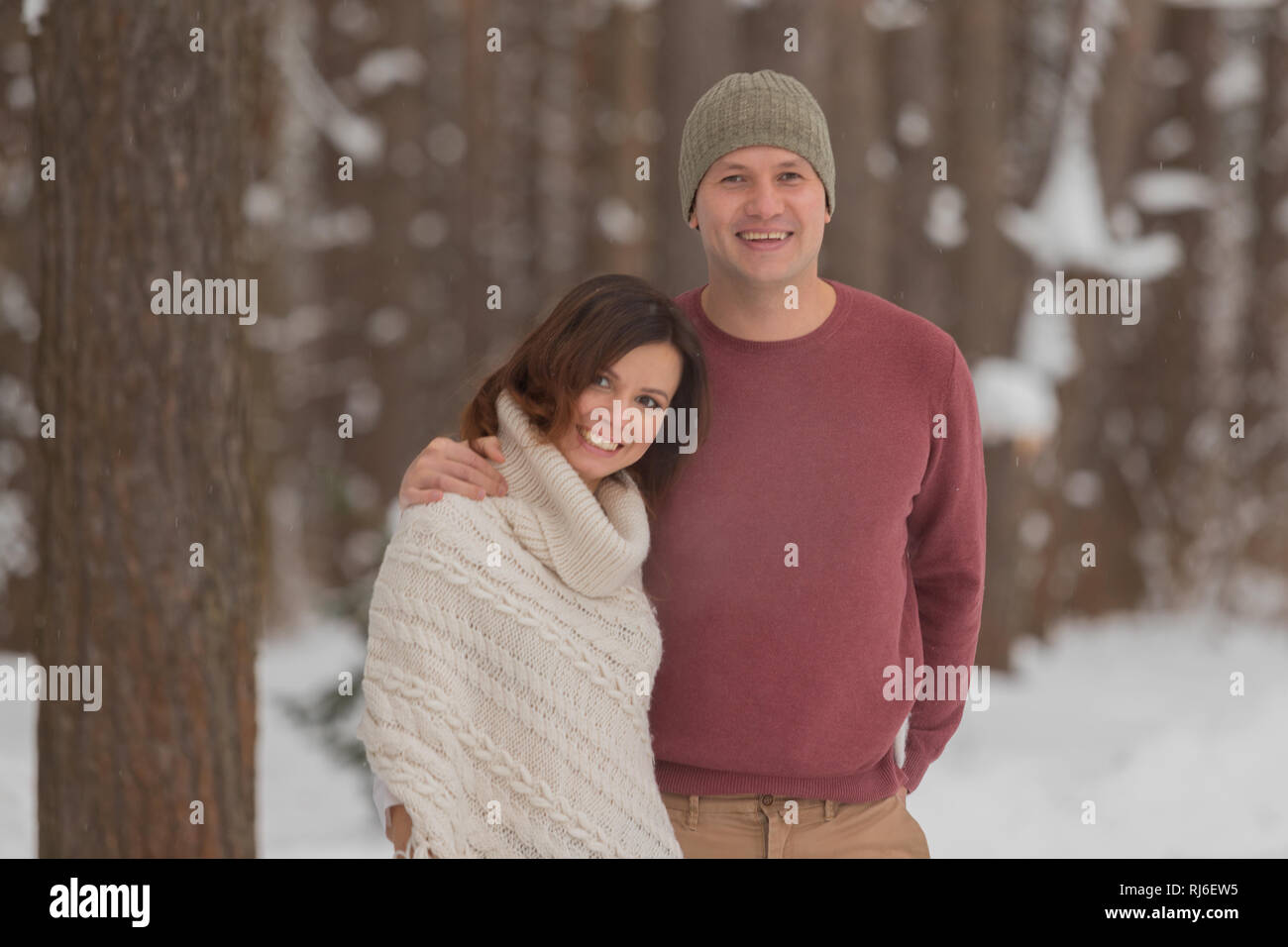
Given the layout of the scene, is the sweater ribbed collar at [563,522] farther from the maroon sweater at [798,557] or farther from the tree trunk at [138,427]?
the tree trunk at [138,427]

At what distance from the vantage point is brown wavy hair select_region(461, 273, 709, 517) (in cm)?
233

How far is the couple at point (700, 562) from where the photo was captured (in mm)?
2221

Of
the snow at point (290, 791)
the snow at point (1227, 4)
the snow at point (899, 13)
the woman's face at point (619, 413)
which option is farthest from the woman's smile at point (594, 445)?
the snow at point (1227, 4)

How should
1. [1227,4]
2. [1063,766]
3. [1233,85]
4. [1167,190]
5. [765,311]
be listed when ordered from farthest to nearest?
[1227,4]
[1233,85]
[1167,190]
[1063,766]
[765,311]

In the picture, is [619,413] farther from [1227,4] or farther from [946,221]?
[1227,4]

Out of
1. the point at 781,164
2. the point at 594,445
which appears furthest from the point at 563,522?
the point at 781,164

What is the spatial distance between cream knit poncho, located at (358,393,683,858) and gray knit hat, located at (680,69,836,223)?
0.73 meters

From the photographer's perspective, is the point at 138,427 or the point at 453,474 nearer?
the point at 453,474

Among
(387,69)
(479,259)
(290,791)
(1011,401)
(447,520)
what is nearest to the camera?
(447,520)

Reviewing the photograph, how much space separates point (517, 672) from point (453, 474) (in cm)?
39

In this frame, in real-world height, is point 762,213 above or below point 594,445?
above

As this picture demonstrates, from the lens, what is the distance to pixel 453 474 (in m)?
2.30

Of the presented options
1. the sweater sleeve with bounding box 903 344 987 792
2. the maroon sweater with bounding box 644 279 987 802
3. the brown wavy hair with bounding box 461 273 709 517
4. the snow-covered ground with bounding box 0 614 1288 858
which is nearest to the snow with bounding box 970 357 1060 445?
the snow-covered ground with bounding box 0 614 1288 858

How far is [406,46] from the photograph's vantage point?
995cm
